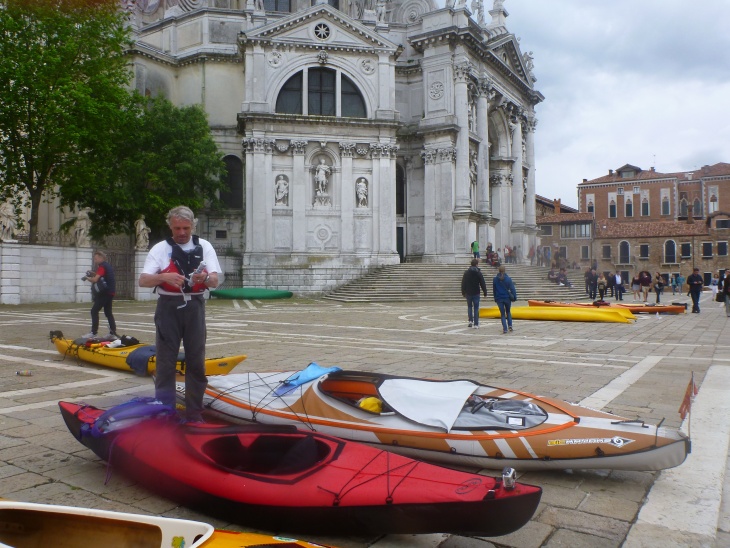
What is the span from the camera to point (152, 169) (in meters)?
28.6

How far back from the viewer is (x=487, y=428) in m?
4.27

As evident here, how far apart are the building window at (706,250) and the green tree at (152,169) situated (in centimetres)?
4745

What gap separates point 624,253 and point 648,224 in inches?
154

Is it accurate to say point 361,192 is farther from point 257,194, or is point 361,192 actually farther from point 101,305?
A: point 101,305

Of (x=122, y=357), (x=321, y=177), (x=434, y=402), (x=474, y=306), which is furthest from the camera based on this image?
(x=321, y=177)

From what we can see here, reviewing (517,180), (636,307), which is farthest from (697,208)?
(636,307)

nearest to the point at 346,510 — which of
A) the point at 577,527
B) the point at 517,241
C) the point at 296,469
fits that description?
the point at 296,469

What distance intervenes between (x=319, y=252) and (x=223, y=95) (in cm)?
1238

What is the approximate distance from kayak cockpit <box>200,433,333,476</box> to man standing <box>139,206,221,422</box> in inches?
51.8

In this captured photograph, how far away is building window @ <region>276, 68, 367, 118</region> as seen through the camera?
32.5 m

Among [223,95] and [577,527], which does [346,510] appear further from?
[223,95]

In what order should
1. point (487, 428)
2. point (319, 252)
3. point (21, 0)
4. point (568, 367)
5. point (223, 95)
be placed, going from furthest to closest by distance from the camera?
point (223, 95) → point (319, 252) → point (21, 0) → point (568, 367) → point (487, 428)

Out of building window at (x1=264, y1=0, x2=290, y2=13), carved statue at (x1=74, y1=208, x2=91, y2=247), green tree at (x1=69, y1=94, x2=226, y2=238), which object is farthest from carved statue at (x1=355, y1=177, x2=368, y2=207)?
building window at (x1=264, y1=0, x2=290, y2=13)

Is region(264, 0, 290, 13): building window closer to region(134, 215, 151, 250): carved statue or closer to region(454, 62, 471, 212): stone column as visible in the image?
region(454, 62, 471, 212): stone column
